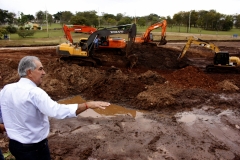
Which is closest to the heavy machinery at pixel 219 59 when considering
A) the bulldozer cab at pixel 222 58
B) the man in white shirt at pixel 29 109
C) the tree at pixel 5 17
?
the bulldozer cab at pixel 222 58

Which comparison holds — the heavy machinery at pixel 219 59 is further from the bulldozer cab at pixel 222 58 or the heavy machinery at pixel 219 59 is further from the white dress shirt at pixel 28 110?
the white dress shirt at pixel 28 110

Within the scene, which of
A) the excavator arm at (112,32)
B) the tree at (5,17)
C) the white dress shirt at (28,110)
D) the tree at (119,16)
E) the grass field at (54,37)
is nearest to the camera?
the white dress shirt at (28,110)

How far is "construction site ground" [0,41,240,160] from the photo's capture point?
5.62 metres

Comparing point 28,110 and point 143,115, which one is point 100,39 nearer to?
point 143,115

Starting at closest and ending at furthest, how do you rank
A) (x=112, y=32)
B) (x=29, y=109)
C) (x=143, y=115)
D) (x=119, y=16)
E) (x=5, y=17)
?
(x=29, y=109)
(x=143, y=115)
(x=112, y=32)
(x=5, y=17)
(x=119, y=16)

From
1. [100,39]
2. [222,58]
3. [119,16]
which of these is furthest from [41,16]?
[222,58]

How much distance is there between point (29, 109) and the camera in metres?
2.56

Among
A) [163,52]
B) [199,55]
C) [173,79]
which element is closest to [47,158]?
[173,79]

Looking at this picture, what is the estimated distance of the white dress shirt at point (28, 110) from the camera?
247 centimetres

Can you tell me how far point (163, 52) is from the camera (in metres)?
16.2

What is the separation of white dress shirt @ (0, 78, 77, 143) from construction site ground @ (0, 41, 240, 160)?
2.67 m

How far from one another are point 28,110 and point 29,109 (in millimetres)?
17

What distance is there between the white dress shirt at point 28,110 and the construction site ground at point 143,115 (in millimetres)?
2670

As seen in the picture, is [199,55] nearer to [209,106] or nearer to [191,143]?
[209,106]
